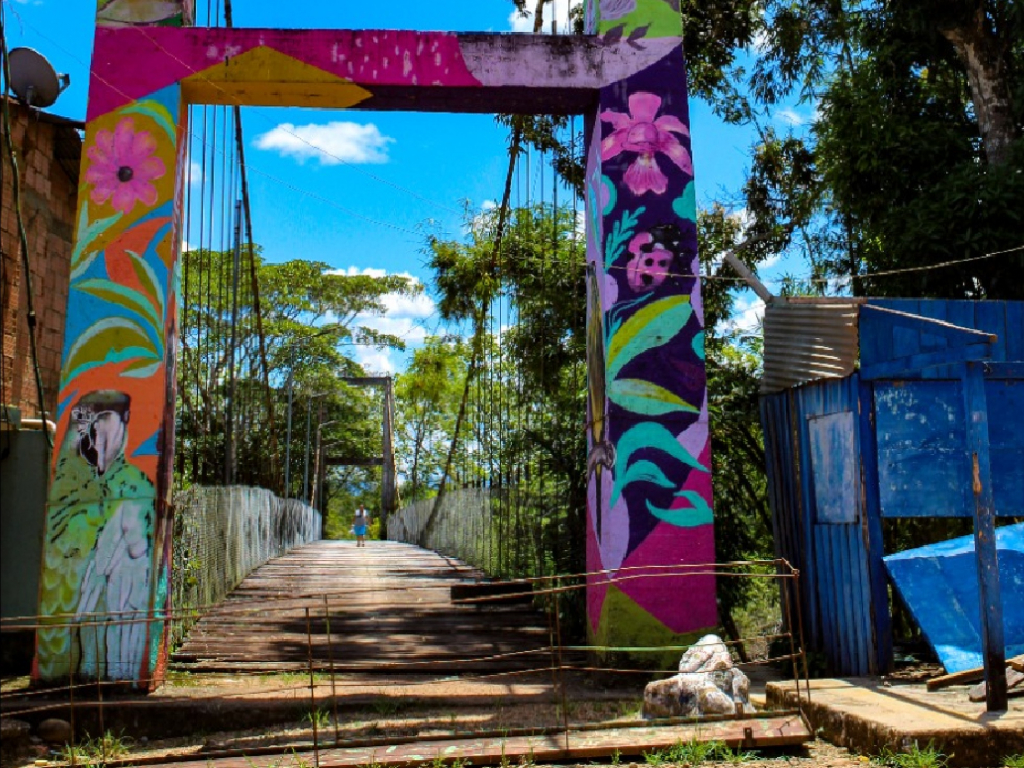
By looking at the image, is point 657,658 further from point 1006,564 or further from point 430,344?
point 430,344

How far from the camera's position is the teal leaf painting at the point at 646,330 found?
6574 millimetres

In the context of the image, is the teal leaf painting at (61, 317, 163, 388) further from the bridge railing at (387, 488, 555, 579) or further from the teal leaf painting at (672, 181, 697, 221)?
the bridge railing at (387, 488, 555, 579)

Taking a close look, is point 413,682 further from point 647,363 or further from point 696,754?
point 647,363

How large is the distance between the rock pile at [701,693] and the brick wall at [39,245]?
6841 millimetres

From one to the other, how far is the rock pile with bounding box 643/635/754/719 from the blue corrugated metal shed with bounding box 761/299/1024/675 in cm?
141

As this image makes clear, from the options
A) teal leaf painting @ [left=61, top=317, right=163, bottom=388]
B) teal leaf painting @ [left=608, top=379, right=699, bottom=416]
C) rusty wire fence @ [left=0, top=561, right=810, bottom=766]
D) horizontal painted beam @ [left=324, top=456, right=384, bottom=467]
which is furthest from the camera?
horizontal painted beam @ [left=324, top=456, right=384, bottom=467]

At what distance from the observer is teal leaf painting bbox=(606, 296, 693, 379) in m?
6.57

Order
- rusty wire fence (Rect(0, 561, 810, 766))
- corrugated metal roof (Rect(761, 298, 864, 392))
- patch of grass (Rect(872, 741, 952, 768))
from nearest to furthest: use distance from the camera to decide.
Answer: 1. patch of grass (Rect(872, 741, 952, 768))
2. rusty wire fence (Rect(0, 561, 810, 766))
3. corrugated metal roof (Rect(761, 298, 864, 392))

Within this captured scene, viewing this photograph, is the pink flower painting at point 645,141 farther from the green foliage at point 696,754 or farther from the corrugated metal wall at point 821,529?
the green foliage at point 696,754

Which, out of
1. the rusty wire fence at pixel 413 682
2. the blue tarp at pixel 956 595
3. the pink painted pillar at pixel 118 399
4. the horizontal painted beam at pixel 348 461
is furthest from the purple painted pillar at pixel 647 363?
the horizontal painted beam at pixel 348 461

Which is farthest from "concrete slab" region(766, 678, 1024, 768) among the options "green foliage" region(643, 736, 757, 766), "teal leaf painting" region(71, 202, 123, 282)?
"teal leaf painting" region(71, 202, 123, 282)

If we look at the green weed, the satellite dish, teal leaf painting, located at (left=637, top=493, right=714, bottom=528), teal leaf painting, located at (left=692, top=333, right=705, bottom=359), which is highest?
the satellite dish

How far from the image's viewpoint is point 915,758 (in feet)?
12.7

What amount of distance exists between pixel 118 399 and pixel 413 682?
2504 mm
